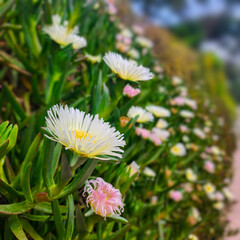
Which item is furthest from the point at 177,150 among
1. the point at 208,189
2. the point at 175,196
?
the point at 208,189

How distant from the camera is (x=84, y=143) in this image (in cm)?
46

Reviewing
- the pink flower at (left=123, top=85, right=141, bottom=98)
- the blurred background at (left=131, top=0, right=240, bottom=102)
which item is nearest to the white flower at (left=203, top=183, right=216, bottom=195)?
the pink flower at (left=123, top=85, right=141, bottom=98)

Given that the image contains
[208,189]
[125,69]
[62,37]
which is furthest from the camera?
[208,189]

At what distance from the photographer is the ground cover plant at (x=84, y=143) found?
0.54 meters

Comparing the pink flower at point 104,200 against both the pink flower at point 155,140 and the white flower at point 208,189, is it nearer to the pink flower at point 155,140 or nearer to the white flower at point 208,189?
the pink flower at point 155,140

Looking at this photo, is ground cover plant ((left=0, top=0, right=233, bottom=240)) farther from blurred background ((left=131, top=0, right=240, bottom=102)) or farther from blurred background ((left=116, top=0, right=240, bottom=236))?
blurred background ((left=131, top=0, right=240, bottom=102))

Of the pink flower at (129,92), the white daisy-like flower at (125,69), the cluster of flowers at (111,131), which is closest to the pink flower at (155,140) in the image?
the cluster of flowers at (111,131)

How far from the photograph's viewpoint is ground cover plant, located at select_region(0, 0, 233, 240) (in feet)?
1.78

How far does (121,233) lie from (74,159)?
250 millimetres

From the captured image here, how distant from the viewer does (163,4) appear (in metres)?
16.1

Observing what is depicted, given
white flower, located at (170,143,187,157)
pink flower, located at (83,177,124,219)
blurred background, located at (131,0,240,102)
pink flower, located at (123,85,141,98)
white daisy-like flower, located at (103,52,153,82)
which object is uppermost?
white daisy-like flower, located at (103,52,153,82)

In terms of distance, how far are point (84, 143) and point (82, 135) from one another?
53mm

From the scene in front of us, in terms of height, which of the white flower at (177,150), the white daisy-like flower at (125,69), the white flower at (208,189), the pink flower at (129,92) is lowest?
the white flower at (208,189)

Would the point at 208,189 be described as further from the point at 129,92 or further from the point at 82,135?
the point at 82,135
